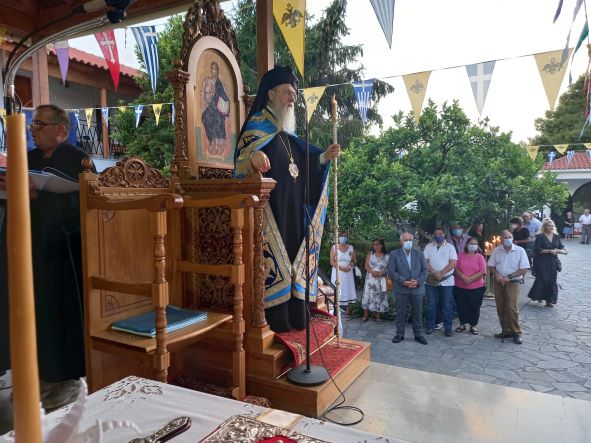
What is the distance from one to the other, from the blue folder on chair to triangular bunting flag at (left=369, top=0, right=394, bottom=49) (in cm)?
238

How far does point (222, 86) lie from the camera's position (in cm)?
369

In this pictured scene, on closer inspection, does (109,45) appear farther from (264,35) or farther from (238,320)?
(238,320)

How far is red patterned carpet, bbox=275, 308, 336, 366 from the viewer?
2.88 m

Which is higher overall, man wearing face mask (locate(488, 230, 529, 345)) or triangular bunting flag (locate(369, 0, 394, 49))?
triangular bunting flag (locate(369, 0, 394, 49))

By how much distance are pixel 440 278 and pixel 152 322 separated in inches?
196

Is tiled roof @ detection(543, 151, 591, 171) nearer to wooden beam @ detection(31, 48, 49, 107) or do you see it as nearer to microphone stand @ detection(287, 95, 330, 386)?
microphone stand @ detection(287, 95, 330, 386)

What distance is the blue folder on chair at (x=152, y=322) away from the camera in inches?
97.3

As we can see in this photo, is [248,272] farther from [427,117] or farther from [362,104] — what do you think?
[427,117]

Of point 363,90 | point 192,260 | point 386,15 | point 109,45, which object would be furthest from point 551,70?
point 109,45

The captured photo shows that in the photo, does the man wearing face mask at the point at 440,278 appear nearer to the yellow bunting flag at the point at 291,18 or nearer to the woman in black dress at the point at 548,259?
the woman in black dress at the point at 548,259

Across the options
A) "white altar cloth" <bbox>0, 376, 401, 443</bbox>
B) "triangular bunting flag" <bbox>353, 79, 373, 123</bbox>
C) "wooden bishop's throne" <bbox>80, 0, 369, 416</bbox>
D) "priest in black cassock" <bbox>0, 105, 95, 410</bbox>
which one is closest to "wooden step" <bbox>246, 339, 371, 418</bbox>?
Answer: "wooden bishop's throne" <bbox>80, 0, 369, 416</bbox>

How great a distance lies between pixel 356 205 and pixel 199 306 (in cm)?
614

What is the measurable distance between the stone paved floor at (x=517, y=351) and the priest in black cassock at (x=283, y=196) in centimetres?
284

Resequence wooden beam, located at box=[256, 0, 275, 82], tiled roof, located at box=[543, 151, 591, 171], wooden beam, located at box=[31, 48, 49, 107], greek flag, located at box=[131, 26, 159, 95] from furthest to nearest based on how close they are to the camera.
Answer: tiled roof, located at box=[543, 151, 591, 171], greek flag, located at box=[131, 26, 159, 95], wooden beam, located at box=[31, 48, 49, 107], wooden beam, located at box=[256, 0, 275, 82]
